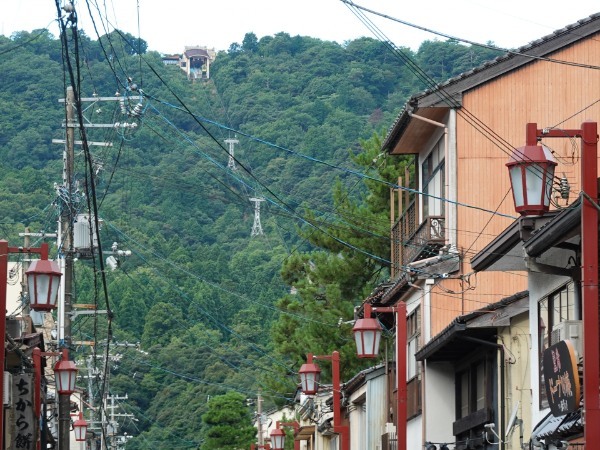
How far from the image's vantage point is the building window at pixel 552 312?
63.2 ft

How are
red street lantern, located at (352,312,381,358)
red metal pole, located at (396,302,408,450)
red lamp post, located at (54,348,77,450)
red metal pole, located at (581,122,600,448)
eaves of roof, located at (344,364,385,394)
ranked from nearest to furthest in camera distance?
red metal pole, located at (581,122,600,448)
red metal pole, located at (396,302,408,450)
red street lantern, located at (352,312,381,358)
red lamp post, located at (54,348,77,450)
eaves of roof, located at (344,364,385,394)

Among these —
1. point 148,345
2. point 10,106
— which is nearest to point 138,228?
point 10,106

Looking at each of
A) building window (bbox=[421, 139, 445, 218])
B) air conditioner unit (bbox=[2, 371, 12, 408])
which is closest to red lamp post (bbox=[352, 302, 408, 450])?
building window (bbox=[421, 139, 445, 218])

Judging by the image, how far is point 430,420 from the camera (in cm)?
3136

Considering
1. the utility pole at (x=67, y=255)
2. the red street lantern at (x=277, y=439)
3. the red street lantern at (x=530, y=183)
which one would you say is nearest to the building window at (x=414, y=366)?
the utility pole at (x=67, y=255)

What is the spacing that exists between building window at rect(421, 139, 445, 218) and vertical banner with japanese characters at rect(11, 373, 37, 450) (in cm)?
1232

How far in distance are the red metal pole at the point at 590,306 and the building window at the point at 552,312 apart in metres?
6.41

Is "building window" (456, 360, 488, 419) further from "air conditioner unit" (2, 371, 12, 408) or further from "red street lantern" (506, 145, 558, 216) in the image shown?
"red street lantern" (506, 145, 558, 216)

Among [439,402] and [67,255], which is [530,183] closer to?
[439,402]

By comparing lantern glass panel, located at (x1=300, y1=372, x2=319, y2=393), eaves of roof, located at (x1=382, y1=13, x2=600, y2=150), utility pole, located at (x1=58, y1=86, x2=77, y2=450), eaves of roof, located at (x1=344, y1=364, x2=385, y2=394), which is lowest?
lantern glass panel, located at (x1=300, y1=372, x2=319, y2=393)

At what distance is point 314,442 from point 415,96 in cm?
3056

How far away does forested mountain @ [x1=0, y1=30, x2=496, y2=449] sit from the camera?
183ft

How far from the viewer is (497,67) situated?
3144 centimetres

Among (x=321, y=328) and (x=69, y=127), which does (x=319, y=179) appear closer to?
(x=321, y=328)
